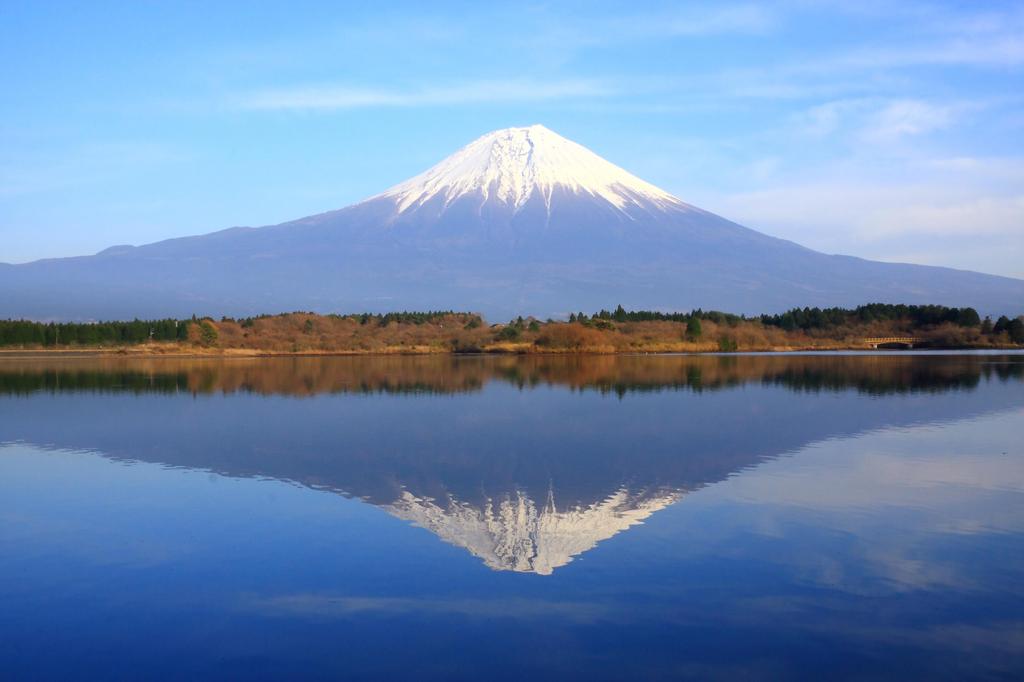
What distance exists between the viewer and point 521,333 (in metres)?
70.6

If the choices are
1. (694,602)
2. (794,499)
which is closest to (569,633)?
(694,602)

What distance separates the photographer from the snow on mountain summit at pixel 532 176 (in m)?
178

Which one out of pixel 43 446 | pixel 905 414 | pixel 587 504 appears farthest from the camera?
pixel 905 414

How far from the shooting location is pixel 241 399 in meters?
27.2

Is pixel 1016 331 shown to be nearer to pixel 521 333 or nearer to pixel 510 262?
pixel 521 333

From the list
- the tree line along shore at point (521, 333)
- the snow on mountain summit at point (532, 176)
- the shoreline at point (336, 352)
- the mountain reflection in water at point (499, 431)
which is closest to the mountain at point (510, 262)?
the snow on mountain summit at point (532, 176)

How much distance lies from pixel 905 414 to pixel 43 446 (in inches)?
738

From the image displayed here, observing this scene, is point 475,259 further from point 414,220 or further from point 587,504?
point 587,504

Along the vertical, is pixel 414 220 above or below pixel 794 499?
above

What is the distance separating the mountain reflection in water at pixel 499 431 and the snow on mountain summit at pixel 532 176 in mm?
143801

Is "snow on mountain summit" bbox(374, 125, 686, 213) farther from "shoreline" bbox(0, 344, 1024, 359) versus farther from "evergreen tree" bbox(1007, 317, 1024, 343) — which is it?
"shoreline" bbox(0, 344, 1024, 359)

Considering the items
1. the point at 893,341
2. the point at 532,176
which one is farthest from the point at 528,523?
the point at 532,176

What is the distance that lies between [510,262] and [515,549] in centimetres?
15581

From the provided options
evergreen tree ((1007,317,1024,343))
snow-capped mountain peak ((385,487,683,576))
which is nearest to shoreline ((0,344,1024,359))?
evergreen tree ((1007,317,1024,343))
